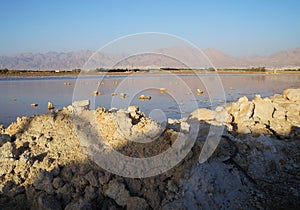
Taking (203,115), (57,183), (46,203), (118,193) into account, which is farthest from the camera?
(203,115)

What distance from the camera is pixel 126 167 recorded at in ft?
19.2

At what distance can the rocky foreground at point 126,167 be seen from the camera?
5496mm

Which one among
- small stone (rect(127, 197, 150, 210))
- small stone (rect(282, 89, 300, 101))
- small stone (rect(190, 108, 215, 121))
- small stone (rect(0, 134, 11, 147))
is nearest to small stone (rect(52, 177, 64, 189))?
small stone (rect(127, 197, 150, 210))

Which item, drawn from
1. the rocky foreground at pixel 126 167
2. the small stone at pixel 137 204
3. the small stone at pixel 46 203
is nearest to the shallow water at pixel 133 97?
the rocky foreground at pixel 126 167

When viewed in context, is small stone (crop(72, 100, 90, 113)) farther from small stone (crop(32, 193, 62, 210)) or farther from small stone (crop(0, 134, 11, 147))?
small stone (crop(32, 193, 62, 210))

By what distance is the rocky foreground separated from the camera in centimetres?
550

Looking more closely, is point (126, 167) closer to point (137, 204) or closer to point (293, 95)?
point (137, 204)

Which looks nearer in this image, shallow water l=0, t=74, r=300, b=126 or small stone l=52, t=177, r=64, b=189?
small stone l=52, t=177, r=64, b=189

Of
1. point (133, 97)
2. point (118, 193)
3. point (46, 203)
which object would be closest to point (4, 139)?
Answer: point (46, 203)

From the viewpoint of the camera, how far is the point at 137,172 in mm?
5785

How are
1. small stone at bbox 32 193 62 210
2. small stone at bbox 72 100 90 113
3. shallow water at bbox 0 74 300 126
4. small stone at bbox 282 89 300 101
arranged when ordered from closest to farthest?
1. small stone at bbox 32 193 62 210
2. small stone at bbox 72 100 90 113
3. small stone at bbox 282 89 300 101
4. shallow water at bbox 0 74 300 126

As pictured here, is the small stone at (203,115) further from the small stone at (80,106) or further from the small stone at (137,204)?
the small stone at (137,204)

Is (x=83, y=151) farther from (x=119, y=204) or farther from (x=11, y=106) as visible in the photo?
(x=11, y=106)

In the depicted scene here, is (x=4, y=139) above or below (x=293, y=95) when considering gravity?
below
